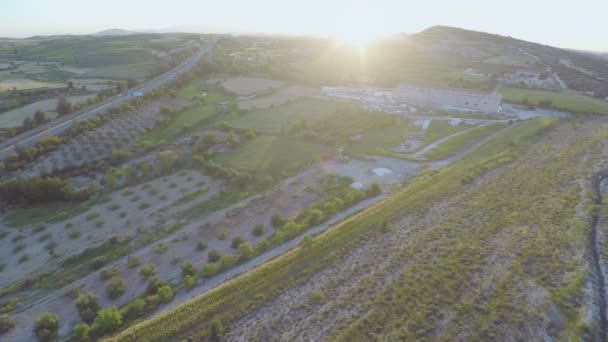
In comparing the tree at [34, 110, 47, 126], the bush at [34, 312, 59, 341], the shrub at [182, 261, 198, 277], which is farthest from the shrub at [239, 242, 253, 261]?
the tree at [34, 110, 47, 126]

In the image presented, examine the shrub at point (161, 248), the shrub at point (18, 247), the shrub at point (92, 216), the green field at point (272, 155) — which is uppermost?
the green field at point (272, 155)

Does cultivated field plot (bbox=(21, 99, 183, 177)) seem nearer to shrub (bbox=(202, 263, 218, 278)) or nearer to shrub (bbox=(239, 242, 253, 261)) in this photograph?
shrub (bbox=(202, 263, 218, 278))

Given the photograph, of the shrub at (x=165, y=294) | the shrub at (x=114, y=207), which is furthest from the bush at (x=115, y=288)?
the shrub at (x=114, y=207)

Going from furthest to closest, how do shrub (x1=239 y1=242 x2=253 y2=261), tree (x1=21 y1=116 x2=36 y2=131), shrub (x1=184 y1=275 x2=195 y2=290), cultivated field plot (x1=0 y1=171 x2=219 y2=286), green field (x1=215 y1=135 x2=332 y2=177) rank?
1. tree (x1=21 y1=116 x2=36 y2=131)
2. green field (x1=215 y1=135 x2=332 y2=177)
3. cultivated field plot (x1=0 y1=171 x2=219 y2=286)
4. shrub (x1=239 y1=242 x2=253 y2=261)
5. shrub (x1=184 y1=275 x2=195 y2=290)

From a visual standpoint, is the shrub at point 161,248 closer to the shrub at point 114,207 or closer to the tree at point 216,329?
the shrub at point 114,207

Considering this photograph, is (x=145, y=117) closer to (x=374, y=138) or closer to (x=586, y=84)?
(x=374, y=138)

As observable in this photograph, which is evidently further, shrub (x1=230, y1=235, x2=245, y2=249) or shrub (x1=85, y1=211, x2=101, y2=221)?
shrub (x1=85, y1=211, x2=101, y2=221)
